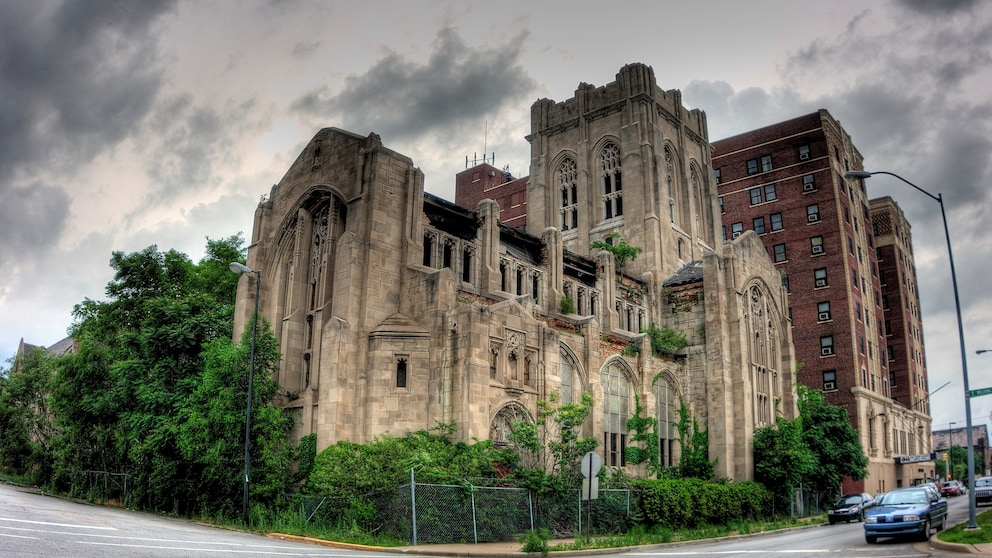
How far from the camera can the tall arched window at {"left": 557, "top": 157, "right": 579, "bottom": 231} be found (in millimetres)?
60156

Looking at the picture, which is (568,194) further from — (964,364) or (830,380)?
(964,364)

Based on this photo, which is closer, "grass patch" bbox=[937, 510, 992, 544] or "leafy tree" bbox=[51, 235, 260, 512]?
"grass patch" bbox=[937, 510, 992, 544]

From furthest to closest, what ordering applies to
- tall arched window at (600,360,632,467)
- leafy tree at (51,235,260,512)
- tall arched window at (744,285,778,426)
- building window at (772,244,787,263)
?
1. building window at (772,244,787,263)
2. tall arched window at (744,285,778,426)
3. tall arched window at (600,360,632,467)
4. leafy tree at (51,235,260,512)

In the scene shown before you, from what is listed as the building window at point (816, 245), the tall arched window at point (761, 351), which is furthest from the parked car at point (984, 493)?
the building window at point (816, 245)

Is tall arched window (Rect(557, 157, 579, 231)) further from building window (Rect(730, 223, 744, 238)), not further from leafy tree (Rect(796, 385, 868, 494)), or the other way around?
leafy tree (Rect(796, 385, 868, 494))

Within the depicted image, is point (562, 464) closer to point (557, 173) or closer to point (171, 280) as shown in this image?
point (171, 280)

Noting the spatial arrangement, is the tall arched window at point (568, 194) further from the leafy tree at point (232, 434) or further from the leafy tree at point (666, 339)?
the leafy tree at point (232, 434)

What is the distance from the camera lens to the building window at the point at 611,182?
189 feet

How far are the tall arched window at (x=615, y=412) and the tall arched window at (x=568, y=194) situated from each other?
69.3 feet

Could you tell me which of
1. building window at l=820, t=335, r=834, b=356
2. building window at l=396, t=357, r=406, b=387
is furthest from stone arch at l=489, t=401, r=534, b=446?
building window at l=820, t=335, r=834, b=356

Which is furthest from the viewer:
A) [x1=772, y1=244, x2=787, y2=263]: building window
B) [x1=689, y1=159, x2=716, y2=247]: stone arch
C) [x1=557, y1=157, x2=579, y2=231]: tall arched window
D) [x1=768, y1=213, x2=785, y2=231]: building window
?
[x1=768, y1=213, x2=785, y2=231]: building window

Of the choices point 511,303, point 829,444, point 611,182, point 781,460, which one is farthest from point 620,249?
point 511,303

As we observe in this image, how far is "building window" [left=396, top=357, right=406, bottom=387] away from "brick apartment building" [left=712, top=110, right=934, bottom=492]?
42393mm

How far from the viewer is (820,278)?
65.5 metres
